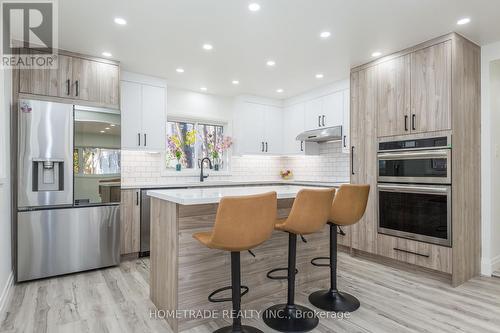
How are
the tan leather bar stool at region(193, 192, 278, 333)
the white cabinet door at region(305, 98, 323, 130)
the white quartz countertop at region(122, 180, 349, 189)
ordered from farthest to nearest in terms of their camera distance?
the white cabinet door at region(305, 98, 323, 130) < the white quartz countertop at region(122, 180, 349, 189) < the tan leather bar stool at region(193, 192, 278, 333)

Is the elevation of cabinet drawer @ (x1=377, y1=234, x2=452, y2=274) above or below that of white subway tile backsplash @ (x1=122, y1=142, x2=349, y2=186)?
below

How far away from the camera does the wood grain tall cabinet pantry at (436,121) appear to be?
301 centimetres

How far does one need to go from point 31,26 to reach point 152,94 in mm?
1723

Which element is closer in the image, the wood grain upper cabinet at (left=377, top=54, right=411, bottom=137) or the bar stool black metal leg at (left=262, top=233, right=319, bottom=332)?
the bar stool black metal leg at (left=262, top=233, right=319, bottom=332)

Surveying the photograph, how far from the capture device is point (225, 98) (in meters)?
5.69

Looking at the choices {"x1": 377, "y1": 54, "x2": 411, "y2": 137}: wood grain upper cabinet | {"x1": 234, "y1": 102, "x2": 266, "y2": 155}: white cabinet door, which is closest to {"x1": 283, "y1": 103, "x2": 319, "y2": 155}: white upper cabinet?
{"x1": 234, "y1": 102, "x2": 266, "y2": 155}: white cabinet door

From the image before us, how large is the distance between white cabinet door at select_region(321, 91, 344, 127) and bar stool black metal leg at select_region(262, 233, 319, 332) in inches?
120

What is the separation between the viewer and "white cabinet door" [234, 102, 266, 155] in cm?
546

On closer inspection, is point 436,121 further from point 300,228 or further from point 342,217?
point 300,228

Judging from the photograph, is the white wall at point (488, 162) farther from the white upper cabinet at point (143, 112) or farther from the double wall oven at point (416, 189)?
the white upper cabinet at point (143, 112)

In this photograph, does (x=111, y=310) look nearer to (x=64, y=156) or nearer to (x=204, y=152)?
(x=64, y=156)

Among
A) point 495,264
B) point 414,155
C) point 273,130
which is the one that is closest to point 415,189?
point 414,155

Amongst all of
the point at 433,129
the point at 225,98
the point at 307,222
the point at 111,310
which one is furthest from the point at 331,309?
the point at 225,98

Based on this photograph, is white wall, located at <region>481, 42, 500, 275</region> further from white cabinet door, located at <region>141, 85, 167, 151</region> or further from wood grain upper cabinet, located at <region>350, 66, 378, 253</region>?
white cabinet door, located at <region>141, 85, 167, 151</region>
